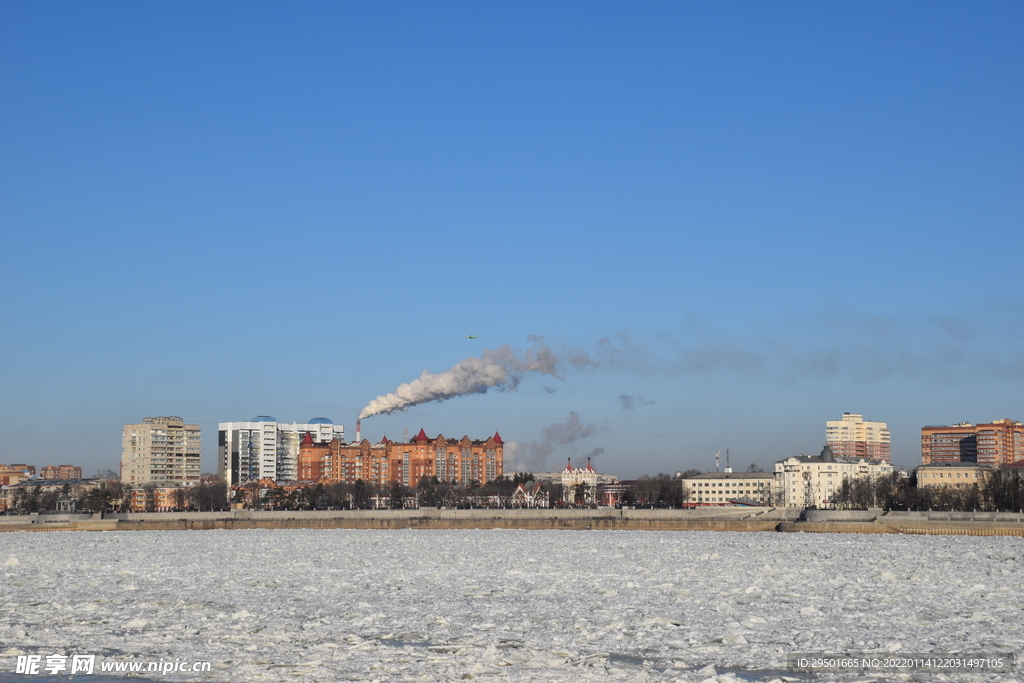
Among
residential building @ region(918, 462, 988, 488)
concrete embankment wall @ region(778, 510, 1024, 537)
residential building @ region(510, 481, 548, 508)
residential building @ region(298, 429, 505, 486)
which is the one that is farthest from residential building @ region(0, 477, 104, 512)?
residential building @ region(918, 462, 988, 488)

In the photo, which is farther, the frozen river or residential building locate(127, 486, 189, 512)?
residential building locate(127, 486, 189, 512)

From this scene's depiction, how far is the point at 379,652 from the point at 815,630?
323 inches

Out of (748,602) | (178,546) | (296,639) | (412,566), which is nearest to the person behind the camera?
(296,639)

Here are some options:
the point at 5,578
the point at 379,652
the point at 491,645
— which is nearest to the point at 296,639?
the point at 379,652

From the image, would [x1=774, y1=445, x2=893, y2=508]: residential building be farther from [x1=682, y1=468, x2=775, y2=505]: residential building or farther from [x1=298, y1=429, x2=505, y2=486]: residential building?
[x1=298, y1=429, x2=505, y2=486]: residential building

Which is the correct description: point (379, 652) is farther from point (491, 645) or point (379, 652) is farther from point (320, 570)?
point (320, 570)

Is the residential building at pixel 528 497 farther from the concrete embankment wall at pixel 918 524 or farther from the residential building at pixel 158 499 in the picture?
the concrete embankment wall at pixel 918 524

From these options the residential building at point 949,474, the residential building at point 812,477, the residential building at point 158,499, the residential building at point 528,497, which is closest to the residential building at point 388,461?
the residential building at point 158,499

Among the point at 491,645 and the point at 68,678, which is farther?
the point at 491,645

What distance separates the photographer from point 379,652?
712 inches

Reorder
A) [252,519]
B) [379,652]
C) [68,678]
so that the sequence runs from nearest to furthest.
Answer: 1. [68,678]
2. [379,652]
3. [252,519]

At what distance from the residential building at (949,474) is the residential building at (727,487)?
31.1 meters

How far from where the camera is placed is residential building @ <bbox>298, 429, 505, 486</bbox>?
600 ft

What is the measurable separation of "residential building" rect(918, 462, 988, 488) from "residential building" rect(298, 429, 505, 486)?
69.0 meters
